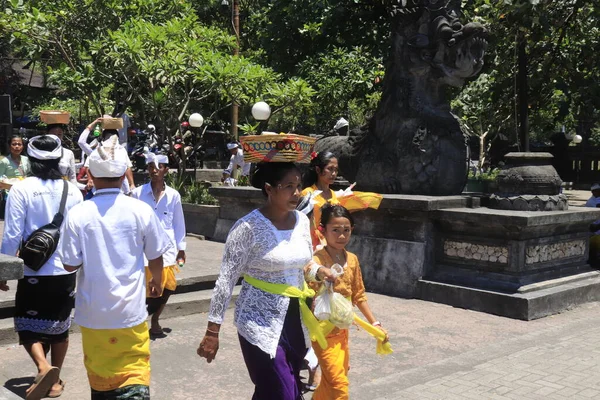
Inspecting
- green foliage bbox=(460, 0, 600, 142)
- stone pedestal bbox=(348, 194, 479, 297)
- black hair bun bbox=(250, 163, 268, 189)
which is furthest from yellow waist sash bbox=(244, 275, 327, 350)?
green foliage bbox=(460, 0, 600, 142)

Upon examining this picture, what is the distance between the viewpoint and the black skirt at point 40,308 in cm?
513

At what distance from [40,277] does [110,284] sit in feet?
4.43

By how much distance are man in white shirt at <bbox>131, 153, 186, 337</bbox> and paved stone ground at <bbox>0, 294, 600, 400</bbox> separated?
523 mm

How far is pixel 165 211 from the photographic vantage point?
22.5ft

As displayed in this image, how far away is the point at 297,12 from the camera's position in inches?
778

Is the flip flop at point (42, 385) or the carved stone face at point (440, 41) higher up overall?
the carved stone face at point (440, 41)

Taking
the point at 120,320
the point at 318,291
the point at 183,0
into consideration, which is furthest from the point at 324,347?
the point at 183,0

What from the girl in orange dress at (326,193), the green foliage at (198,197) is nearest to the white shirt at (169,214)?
the girl in orange dress at (326,193)

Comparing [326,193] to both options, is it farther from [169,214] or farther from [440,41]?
[440,41]

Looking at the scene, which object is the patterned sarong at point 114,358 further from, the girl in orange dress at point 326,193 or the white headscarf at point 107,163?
the girl in orange dress at point 326,193

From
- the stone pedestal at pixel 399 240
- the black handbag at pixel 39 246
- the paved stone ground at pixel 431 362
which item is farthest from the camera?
the stone pedestal at pixel 399 240

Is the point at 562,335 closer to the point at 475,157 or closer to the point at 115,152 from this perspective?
the point at 115,152

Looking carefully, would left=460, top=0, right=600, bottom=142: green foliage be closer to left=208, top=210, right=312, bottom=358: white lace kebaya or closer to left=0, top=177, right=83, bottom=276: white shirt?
left=0, top=177, right=83, bottom=276: white shirt

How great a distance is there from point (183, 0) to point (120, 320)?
15439 mm
